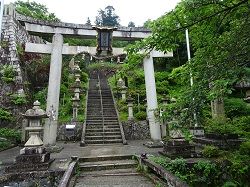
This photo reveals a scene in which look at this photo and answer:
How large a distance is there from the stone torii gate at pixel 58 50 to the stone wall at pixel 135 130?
3304mm

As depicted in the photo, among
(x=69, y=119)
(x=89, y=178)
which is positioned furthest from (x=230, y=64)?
(x=69, y=119)

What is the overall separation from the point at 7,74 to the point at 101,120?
25.9 feet

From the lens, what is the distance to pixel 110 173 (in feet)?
22.8

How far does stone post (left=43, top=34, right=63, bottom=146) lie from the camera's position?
10.8 m

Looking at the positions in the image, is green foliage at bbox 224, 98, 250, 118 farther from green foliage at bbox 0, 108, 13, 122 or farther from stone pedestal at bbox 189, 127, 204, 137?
green foliage at bbox 0, 108, 13, 122

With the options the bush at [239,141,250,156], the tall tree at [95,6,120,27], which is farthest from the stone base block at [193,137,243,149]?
the tall tree at [95,6,120,27]

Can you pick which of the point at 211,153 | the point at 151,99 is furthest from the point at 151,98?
the point at 211,153

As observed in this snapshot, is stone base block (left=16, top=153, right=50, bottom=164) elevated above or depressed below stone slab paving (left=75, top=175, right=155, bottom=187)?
above

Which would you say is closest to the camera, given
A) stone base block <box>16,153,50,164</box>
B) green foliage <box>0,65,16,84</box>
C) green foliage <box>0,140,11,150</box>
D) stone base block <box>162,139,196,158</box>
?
stone base block <box>16,153,50,164</box>

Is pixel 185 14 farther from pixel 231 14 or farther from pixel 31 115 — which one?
pixel 31 115

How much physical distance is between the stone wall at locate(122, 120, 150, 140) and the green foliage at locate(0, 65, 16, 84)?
8.83m

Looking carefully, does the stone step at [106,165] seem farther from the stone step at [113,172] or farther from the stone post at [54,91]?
the stone post at [54,91]

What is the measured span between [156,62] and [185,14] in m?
23.5

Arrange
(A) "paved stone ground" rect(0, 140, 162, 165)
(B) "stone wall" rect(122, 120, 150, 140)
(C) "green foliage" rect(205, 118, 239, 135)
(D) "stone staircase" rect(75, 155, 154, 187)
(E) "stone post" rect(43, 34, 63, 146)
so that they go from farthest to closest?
(B) "stone wall" rect(122, 120, 150, 140) → (E) "stone post" rect(43, 34, 63, 146) → (C) "green foliage" rect(205, 118, 239, 135) → (A) "paved stone ground" rect(0, 140, 162, 165) → (D) "stone staircase" rect(75, 155, 154, 187)
